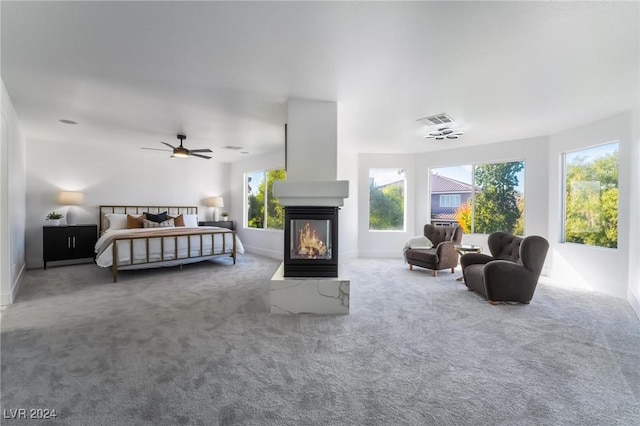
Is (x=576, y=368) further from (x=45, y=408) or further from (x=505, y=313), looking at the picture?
(x=45, y=408)

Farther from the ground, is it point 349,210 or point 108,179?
point 108,179

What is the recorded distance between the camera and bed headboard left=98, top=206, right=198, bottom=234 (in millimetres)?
6391

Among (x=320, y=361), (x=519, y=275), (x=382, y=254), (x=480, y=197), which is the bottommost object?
(x=320, y=361)

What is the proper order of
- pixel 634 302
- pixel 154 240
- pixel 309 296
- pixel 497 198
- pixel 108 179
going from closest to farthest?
1. pixel 309 296
2. pixel 634 302
3. pixel 154 240
4. pixel 497 198
5. pixel 108 179

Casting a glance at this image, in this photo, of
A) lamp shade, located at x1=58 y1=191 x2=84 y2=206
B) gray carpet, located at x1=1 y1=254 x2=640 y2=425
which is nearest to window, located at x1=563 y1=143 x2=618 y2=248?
gray carpet, located at x1=1 y1=254 x2=640 y2=425

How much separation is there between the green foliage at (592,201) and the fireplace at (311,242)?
4203 mm

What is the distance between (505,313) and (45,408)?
414 centimetres

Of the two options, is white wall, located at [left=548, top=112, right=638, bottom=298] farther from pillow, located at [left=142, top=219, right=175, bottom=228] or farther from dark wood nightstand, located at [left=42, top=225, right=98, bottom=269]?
dark wood nightstand, located at [left=42, top=225, right=98, bottom=269]

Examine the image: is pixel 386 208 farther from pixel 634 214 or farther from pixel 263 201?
pixel 634 214

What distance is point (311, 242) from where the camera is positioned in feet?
11.1

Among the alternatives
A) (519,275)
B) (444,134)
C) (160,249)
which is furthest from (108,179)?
(519,275)

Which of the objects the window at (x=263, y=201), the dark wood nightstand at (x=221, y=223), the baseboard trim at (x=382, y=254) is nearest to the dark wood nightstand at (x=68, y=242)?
the dark wood nightstand at (x=221, y=223)

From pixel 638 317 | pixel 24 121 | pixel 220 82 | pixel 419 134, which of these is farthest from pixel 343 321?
pixel 24 121

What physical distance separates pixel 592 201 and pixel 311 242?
4.58 m
